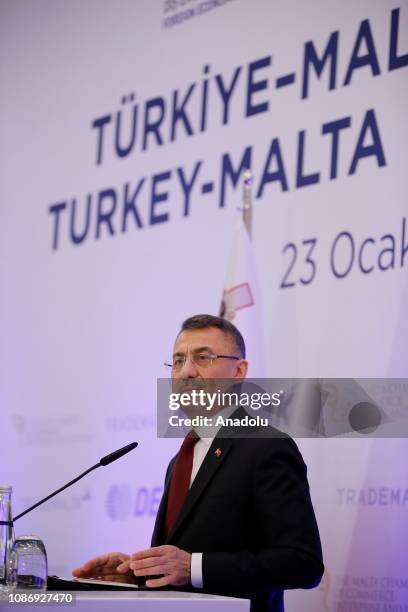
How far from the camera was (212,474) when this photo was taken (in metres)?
3.42

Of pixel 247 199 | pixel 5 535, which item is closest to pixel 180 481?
pixel 5 535

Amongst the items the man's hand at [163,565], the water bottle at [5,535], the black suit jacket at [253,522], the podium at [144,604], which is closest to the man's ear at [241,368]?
the black suit jacket at [253,522]

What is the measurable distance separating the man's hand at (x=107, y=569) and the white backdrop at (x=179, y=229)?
45.4 inches

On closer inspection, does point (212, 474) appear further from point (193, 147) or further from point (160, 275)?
point (193, 147)

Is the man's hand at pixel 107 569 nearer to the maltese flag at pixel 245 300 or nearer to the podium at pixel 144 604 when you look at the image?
the podium at pixel 144 604

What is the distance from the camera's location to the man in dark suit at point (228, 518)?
3084mm

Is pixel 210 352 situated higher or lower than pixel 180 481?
higher

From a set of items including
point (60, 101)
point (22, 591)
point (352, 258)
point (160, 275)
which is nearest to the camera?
point (22, 591)

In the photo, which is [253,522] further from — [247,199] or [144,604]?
[247,199]

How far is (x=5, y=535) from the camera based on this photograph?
9.50 ft

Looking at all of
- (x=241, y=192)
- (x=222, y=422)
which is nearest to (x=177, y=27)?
(x=241, y=192)

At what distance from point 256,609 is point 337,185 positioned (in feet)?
6.43
